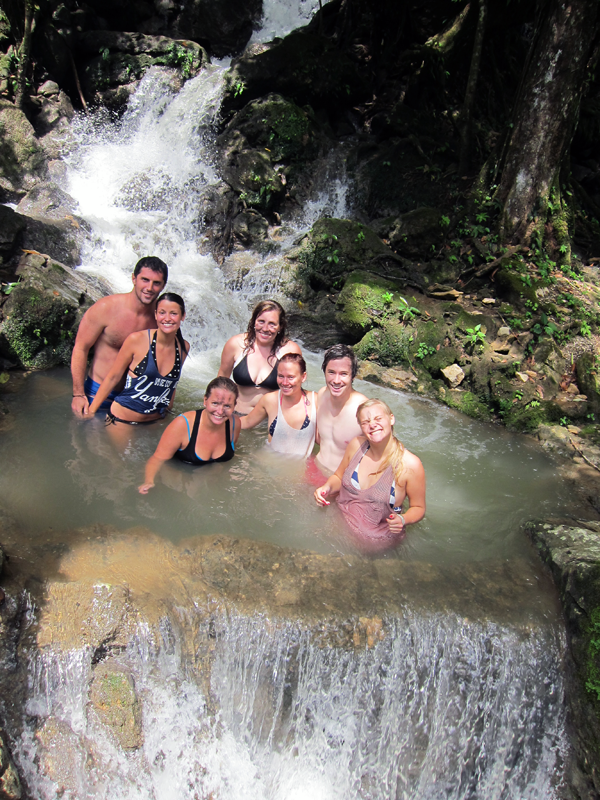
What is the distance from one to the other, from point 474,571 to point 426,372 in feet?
13.3

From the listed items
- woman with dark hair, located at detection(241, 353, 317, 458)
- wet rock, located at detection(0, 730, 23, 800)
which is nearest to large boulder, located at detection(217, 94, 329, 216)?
woman with dark hair, located at detection(241, 353, 317, 458)

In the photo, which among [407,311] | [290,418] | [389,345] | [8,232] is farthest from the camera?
[407,311]

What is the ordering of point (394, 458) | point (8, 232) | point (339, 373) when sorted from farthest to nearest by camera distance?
point (8, 232)
point (339, 373)
point (394, 458)

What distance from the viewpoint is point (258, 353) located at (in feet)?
15.2

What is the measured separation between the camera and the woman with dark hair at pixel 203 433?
3757mm

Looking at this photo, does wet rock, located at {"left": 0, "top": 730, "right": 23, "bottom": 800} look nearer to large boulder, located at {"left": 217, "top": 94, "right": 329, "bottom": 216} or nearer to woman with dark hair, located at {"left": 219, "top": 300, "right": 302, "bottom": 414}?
woman with dark hair, located at {"left": 219, "top": 300, "right": 302, "bottom": 414}

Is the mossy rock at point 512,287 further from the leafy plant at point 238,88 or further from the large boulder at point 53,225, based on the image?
the leafy plant at point 238,88

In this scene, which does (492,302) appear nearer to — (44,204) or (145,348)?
A: (145,348)

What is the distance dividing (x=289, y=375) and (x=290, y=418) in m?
0.41

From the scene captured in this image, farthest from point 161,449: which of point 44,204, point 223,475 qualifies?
point 44,204

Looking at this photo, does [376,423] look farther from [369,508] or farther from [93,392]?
[93,392]

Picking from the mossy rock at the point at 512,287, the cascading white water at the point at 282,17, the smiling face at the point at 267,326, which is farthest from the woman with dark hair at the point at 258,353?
the cascading white water at the point at 282,17

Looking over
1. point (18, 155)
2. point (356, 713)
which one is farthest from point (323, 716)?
point (18, 155)

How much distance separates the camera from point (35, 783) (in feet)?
9.04
